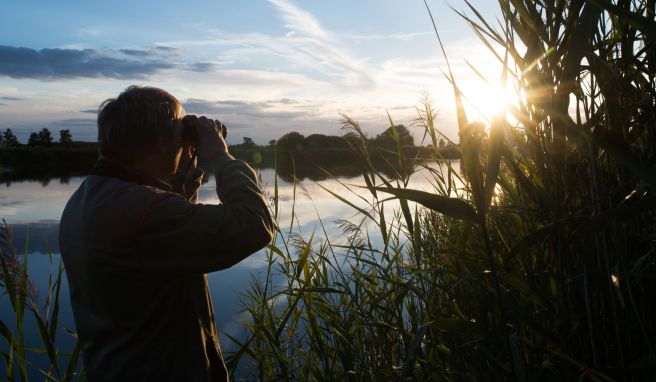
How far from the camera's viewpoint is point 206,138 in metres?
1.82

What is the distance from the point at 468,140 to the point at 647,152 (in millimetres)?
543

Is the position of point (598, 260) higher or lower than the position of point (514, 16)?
lower

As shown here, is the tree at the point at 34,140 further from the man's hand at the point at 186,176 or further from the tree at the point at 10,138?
the man's hand at the point at 186,176

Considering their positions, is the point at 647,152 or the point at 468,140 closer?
the point at 468,140

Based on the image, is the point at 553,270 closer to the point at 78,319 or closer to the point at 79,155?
the point at 78,319

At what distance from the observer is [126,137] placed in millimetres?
1594

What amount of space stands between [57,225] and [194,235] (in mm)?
11176

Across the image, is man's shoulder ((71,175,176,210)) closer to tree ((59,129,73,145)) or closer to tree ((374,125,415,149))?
tree ((374,125,415,149))

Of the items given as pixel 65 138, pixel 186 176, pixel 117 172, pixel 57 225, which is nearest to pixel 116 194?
pixel 117 172

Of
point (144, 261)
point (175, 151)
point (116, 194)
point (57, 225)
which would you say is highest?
point (175, 151)

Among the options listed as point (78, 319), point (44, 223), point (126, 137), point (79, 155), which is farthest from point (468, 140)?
point (79, 155)

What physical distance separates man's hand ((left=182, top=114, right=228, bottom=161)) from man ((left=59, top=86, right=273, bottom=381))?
100 millimetres

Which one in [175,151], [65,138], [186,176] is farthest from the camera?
[65,138]

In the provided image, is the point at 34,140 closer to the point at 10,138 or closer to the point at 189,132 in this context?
the point at 10,138
